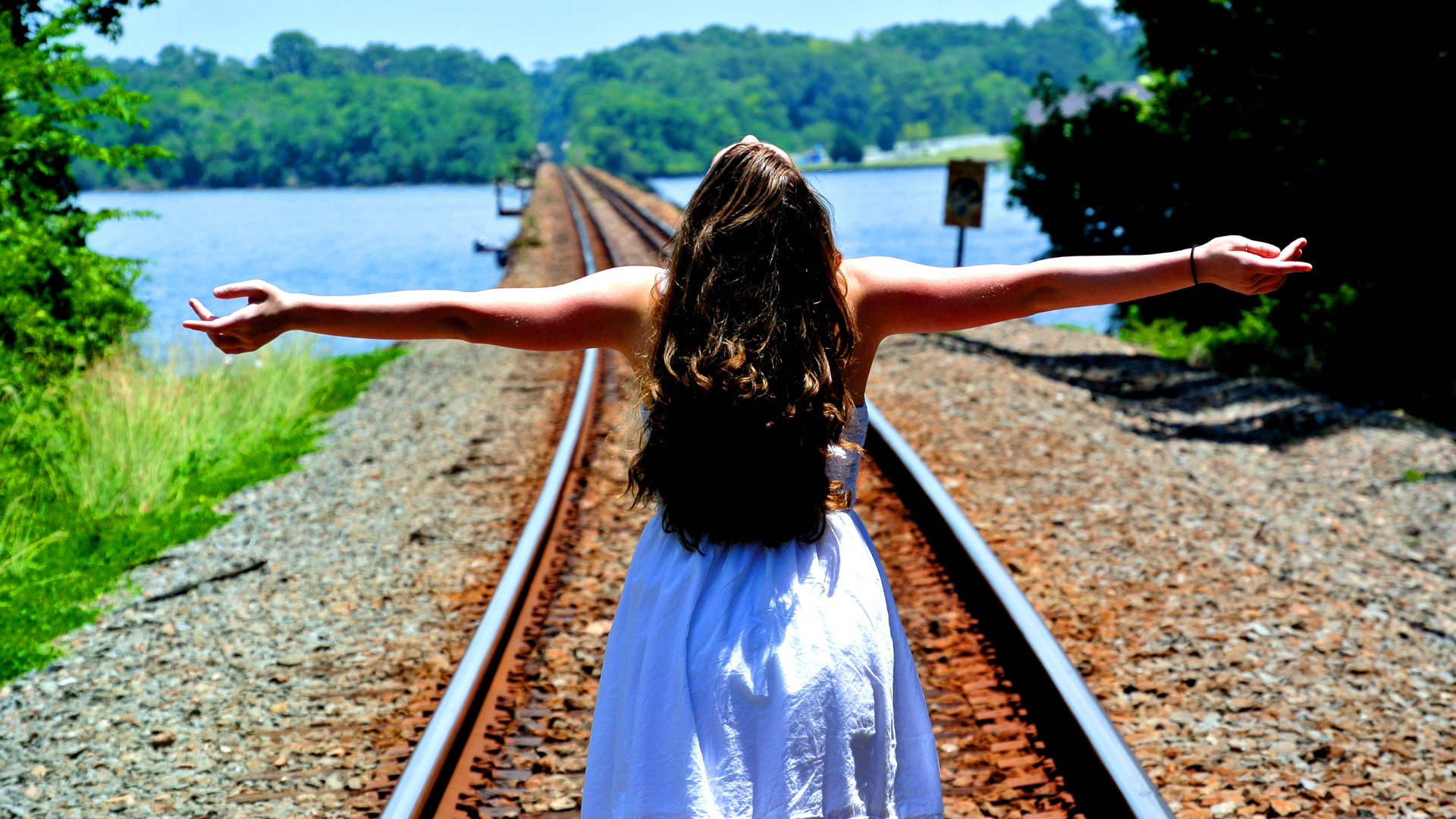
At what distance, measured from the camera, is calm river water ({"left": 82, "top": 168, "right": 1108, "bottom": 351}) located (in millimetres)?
24766

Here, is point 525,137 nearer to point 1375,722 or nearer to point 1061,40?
point 1061,40

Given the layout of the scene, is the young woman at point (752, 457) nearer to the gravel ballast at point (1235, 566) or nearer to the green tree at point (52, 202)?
the gravel ballast at point (1235, 566)

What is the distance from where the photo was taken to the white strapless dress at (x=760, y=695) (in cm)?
190

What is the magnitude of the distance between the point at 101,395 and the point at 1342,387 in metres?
10.9

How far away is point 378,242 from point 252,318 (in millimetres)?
40882

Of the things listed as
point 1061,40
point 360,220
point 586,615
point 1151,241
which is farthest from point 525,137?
point 586,615

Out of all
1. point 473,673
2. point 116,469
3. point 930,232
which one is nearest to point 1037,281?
point 473,673

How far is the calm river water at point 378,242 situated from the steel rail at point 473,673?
220 inches

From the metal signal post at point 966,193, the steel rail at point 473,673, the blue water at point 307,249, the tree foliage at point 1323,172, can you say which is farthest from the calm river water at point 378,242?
the steel rail at point 473,673

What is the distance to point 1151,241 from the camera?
15117 millimetres

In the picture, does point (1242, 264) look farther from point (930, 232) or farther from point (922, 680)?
point (930, 232)

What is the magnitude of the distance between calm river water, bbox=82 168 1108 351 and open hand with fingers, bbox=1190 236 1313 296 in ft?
29.0

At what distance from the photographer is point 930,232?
3136 cm

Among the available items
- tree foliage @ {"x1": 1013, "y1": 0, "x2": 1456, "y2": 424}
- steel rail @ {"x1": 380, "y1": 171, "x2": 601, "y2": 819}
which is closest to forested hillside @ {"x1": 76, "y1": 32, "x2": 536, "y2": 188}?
tree foliage @ {"x1": 1013, "y1": 0, "x2": 1456, "y2": 424}
